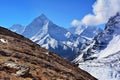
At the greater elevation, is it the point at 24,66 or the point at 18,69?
the point at 24,66

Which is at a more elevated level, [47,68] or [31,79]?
[47,68]

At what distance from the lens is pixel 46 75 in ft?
118

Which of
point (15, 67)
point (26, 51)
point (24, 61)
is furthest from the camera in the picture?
point (26, 51)

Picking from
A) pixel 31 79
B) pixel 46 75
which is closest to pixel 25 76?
pixel 31 79

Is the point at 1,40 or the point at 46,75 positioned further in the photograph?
the point at 1,40

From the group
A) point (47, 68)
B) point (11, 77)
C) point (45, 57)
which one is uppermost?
point (45, 57)

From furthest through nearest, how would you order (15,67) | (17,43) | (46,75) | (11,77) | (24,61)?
1. (17,43)
2. (24,61)
3. (46,75)
4. (15,67)
5. (11,77)

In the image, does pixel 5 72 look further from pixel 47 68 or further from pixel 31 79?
pixel 47 68

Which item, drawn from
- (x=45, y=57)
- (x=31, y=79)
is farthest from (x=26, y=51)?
(x=31, y=79)

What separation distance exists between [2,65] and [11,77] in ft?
9.57

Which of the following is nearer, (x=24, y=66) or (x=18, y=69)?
(x=18, y=69)

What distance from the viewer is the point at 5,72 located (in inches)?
1261

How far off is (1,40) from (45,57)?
251 inches

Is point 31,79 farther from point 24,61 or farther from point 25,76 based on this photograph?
point 24,61
